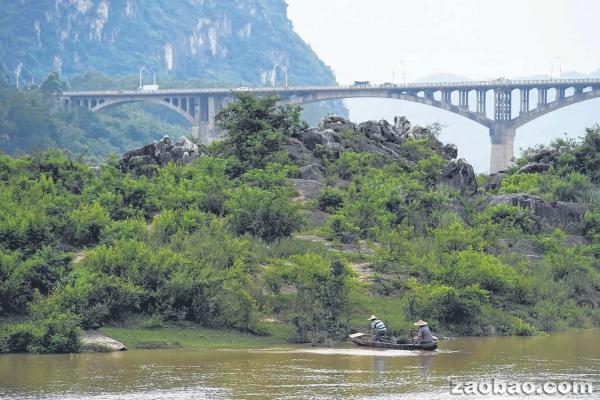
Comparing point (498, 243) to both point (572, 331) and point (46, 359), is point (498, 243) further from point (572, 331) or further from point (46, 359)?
point (46, 359)

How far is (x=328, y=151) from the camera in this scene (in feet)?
202

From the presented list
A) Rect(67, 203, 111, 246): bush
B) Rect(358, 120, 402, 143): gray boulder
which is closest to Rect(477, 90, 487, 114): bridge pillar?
Rect(358, 120, 402, 143): gray boulder

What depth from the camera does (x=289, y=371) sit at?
32656mm

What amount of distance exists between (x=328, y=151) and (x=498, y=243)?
13.1 meters

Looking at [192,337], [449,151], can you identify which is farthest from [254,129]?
[192,337]

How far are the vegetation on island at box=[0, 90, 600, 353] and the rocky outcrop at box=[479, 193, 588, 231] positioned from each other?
1.25 feet

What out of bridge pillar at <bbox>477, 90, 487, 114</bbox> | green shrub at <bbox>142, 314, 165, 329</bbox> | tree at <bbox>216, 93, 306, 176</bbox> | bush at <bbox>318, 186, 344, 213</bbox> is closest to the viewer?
green shrub at <bbox>142, 314, 165, 329</bbox>

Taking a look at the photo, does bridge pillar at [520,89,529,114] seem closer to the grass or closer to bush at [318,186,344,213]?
bush at [318,186,344,213]

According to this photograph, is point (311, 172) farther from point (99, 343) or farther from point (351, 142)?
point (99, 343)

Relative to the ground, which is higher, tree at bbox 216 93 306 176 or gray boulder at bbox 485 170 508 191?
tree at bbox 216 93 306 176

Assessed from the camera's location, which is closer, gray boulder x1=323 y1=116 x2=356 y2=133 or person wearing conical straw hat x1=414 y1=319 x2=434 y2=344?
person wearing conical straw hat x1=414 y1=319 x2=434 y2=344

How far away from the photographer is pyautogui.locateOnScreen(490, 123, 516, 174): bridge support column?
515 feet

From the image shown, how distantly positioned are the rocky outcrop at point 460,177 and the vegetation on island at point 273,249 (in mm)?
706

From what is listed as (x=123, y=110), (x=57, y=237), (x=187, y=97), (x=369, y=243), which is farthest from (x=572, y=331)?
(x=123, y=110)
